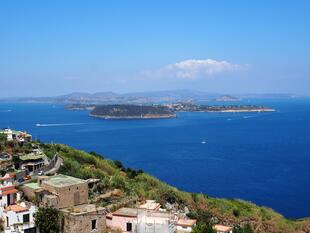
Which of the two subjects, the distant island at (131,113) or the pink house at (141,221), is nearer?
the pink house at (141,221)

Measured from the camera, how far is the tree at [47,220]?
525 inches

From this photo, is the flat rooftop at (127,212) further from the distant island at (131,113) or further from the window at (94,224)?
the distant island at (131,113)

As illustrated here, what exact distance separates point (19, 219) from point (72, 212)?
1.68m

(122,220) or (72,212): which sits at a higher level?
(72,212)

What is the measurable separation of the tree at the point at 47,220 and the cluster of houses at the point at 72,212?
0.86 feet

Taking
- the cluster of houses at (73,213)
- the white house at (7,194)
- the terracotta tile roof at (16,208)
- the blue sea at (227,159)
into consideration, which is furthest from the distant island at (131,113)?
the terracotta tile roof at (16,208)

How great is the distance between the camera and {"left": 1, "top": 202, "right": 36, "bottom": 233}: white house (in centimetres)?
1327

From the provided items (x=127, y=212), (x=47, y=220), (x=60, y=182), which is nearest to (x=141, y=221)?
(x=127, y=212)

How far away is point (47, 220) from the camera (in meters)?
13.4

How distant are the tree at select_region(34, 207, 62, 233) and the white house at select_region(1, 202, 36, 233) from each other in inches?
10.1

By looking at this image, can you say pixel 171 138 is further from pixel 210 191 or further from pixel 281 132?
pixel 210 191

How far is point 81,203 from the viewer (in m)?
15.8

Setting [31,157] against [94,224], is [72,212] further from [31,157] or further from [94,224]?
[31,157]

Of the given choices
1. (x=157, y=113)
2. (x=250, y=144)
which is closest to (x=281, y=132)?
(x=250, y=144)
